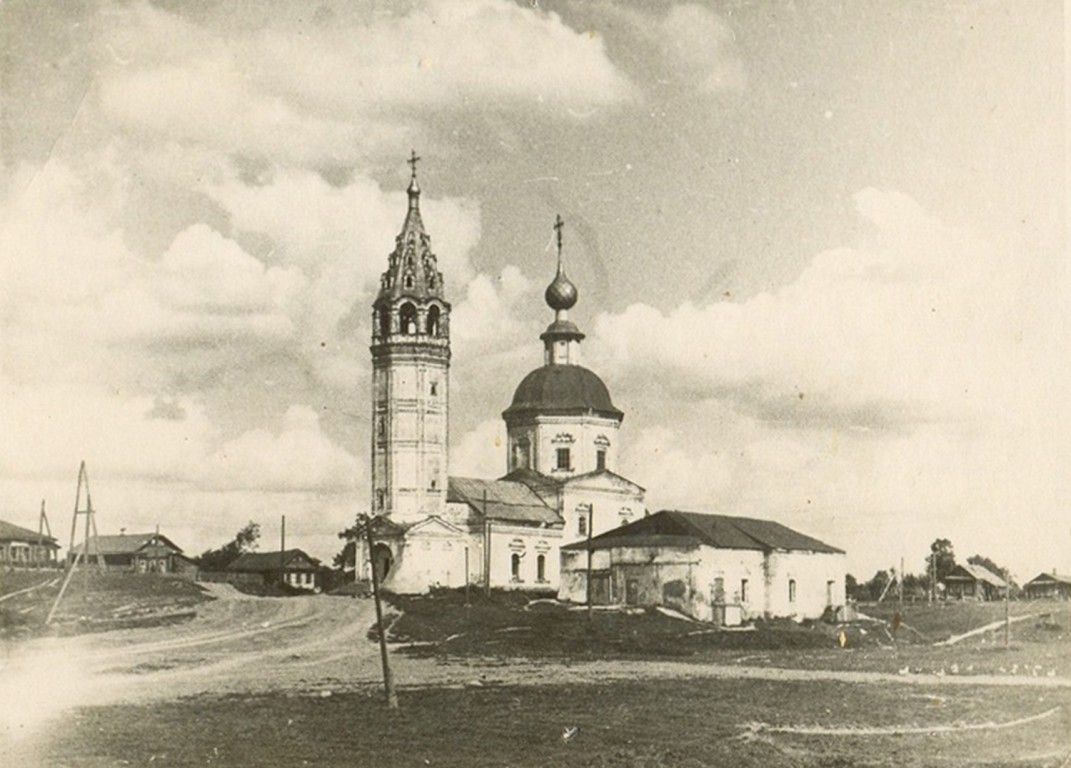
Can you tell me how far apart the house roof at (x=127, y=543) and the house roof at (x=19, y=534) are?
430 mm

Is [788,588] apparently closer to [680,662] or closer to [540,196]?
[680,662]

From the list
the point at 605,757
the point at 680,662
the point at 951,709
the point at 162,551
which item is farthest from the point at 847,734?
the point at 162,551

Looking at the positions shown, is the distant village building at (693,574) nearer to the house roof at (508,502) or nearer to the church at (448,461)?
the church at (448,461)

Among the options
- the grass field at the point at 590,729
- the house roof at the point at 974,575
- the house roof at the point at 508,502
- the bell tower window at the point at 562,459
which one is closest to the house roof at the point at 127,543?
the grass field at the point at 590,729

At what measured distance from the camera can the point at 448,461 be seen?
43.3ft

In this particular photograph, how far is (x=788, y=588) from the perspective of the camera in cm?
1870

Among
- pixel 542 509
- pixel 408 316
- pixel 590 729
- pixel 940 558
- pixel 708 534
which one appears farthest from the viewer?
pixel 542 509

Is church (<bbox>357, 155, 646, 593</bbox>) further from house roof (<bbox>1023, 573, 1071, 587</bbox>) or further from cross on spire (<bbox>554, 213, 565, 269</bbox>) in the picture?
house roof (<bbox>1023, 573, 1071, 587</bbox>)

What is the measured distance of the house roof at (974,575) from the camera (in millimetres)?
12062

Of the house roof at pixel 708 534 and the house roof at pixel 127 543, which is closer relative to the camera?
the house roof at pixel 127 543

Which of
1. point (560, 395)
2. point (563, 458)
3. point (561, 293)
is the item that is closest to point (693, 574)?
point (560, 395)

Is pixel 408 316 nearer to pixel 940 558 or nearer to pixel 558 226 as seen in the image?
pixel 558 226

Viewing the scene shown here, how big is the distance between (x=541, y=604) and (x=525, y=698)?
9279 mm

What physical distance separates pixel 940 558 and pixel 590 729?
407 cm
